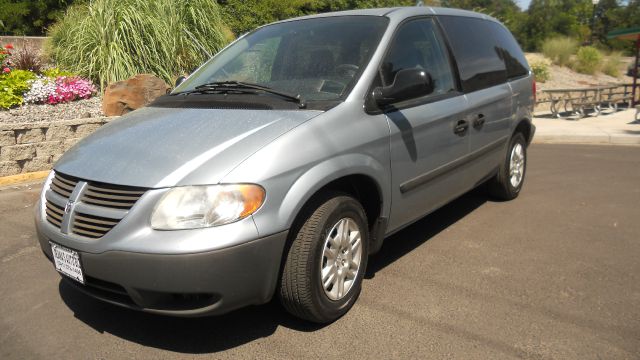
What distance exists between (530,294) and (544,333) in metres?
Answer: 0.51

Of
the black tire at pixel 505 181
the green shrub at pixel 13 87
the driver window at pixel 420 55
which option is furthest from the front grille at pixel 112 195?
the green shrub at pixel 13 87

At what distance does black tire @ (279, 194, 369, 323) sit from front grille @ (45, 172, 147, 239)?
83 centimetres

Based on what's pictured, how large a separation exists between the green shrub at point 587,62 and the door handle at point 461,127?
2322cm

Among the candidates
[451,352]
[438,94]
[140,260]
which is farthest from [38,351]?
[438,94]

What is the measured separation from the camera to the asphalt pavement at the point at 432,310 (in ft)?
9.30

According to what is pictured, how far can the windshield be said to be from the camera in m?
3.38

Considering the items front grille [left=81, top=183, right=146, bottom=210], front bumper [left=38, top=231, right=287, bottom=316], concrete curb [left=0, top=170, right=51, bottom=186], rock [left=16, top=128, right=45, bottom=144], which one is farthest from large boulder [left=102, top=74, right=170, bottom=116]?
front bumper [left=38, top=231, right=287, bottom=316]

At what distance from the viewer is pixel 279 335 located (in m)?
2.99

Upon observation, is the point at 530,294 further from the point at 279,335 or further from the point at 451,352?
the point at 279,335

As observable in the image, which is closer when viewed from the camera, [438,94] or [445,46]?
[438,94]

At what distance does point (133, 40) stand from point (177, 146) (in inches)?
274

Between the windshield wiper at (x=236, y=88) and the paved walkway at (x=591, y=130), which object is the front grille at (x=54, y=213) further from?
the paved walkway at (x=591, y=130)

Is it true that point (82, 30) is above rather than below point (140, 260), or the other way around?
above

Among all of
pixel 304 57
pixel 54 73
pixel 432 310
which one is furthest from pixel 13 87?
pixel 432 310
